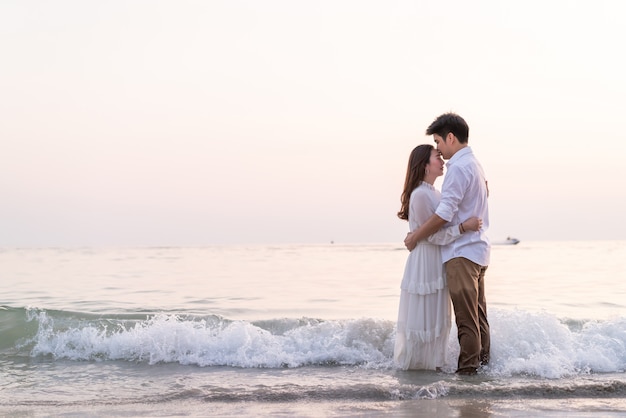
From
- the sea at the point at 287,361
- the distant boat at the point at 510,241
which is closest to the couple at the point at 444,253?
the sea at the point at 287,361

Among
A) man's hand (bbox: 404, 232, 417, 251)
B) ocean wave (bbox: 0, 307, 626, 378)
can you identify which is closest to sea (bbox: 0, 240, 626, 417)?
ocean wave (bbox: 0, 307, 626, 378)

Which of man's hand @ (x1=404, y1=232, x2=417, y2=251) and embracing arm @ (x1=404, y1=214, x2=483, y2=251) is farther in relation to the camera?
man's hand @ (x1=404, y1=232, x2=417, y2=251)

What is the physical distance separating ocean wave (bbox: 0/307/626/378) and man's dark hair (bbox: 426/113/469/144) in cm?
210

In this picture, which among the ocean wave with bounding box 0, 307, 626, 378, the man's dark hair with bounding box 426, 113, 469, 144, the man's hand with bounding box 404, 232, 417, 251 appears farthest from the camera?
the ocean wave with bounding box 0, 307, 626, 378

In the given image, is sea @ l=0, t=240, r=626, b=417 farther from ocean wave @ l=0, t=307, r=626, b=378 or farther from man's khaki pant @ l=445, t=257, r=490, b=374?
man's khaki pant @ l=445, t=257, r=490, b=374

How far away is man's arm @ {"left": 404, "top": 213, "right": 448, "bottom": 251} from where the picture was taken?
18.3 ft

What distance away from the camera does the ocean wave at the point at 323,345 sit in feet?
20.7

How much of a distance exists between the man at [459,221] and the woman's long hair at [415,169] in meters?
0.17

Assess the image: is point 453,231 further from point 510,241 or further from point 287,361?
point 510,241

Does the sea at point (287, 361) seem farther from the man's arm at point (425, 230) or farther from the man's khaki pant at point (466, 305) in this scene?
the man's arm at point (425, 230)

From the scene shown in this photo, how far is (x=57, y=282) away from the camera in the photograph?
1527 centimetres

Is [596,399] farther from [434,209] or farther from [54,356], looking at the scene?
[54,356]

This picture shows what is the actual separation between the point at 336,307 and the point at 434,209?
18.0 feet

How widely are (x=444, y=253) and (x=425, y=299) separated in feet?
1.53
